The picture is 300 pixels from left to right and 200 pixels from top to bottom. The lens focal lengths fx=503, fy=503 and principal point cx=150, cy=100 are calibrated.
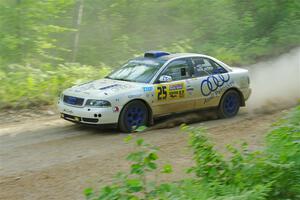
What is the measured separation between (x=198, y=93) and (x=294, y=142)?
6449 mm

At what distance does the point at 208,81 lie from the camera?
A: 12047mm

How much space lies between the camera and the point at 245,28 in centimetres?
2473

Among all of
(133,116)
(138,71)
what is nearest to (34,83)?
(138,71)

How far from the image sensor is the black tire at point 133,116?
10.6 m

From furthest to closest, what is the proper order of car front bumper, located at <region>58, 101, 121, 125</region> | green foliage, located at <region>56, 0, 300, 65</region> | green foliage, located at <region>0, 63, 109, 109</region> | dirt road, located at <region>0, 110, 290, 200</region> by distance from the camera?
green foliage, located at <region>56, 0, 300, 65</region>
green foliage, located at <region>0, 63, 109, 109</region>
car front bumper, located at <region>58, 101, 121, 125</region>
dirt road, located at <region>0, 110, 290, 200</region>

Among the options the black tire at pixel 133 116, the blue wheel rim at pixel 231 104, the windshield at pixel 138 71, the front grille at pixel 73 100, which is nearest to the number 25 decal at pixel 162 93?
the windshield at pixel 138 71

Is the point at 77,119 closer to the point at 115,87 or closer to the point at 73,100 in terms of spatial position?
the point at 73,100

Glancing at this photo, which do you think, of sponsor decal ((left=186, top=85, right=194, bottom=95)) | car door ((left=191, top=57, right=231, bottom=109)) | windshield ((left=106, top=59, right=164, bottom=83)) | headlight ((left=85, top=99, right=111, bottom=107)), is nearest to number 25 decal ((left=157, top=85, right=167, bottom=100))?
windshield ((left=106, top=59, right=164, bottom=83))

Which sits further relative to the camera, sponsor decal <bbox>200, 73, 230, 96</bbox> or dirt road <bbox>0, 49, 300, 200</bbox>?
sponsor decal <bbox>200, 73, 230, 96</bbox>

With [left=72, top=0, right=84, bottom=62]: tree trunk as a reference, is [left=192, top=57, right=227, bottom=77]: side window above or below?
below

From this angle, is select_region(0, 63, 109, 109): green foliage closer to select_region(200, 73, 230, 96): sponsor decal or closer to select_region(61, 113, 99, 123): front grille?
select_region(61, 113, 99, 123): front grille

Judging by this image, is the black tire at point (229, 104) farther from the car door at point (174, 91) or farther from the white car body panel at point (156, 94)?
the car door at point (174, 91)

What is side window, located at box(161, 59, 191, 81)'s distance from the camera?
11.5 metres

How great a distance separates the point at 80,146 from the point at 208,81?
3887 millimetres
